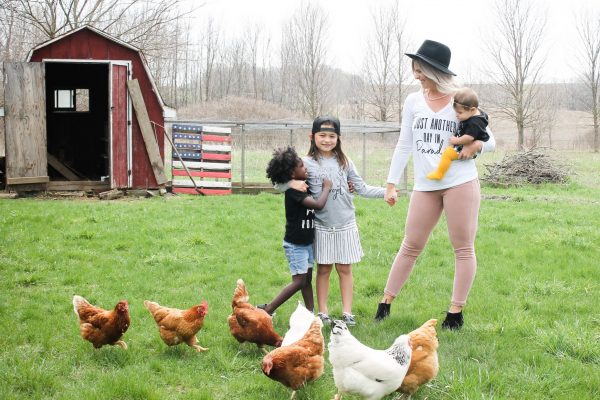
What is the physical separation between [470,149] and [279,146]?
893 centimetres

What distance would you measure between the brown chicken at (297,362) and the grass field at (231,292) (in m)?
0.16

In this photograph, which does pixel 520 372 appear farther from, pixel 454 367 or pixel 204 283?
pixel 204 283

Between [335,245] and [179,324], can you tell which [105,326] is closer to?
[179,324]

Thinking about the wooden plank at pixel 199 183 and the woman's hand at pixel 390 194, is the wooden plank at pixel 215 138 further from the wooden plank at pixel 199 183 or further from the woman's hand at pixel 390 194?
the woman's hand at pixel 390 194

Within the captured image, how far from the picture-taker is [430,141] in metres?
4.58

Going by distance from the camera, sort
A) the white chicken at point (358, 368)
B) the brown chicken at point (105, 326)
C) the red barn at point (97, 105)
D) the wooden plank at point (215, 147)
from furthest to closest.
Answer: the wooden plank at point (215, 147) → the red barn at point (97, 105) → the brown chicken at point (105, 326) → the white chicken at point (358, 368)

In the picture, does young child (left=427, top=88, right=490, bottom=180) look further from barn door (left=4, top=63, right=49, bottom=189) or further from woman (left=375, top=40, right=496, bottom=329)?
barn door (left=4, top=63, right=49, bottom=189)

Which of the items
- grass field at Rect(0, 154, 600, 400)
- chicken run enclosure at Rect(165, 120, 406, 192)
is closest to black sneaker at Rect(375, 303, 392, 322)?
grass field at Rect(0, 154, 600, 400)

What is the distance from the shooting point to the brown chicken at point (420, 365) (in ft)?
11.1

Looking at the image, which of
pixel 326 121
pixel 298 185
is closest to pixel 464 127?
pixel 326 121

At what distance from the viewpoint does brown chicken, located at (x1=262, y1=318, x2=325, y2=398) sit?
11.0ft

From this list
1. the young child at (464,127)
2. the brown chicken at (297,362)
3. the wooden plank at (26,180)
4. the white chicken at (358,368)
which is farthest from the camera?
the wooden plank at (26,180)

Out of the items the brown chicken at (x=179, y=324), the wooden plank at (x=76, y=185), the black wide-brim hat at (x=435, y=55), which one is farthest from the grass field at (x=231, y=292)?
the black wide-brim hat at (x=435, y=55)

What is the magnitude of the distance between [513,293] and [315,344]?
9.77 feet
